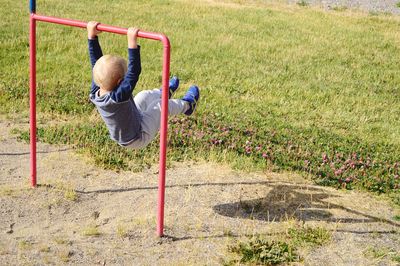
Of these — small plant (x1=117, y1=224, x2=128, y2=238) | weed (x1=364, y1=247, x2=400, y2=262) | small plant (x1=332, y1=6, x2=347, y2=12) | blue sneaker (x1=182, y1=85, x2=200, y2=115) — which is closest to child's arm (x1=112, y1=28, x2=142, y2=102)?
blue sneaker (x1=182, y1=85, x2=200, y2=115)

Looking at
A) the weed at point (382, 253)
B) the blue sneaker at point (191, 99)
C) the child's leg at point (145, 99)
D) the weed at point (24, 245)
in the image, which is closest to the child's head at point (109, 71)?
the child's leg at point (145, 99)

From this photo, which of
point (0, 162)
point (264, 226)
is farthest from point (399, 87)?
point (0, 162)

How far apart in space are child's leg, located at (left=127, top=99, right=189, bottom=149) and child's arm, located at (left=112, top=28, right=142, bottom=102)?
1.78 ft

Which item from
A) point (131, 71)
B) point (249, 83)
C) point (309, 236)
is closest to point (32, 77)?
point (131, 71)

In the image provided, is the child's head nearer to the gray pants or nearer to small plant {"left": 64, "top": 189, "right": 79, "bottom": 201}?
the gray pants

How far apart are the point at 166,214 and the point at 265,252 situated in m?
1.14

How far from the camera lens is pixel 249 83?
1087cm

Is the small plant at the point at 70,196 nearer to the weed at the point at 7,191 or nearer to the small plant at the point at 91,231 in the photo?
the weed at the point at 7,191

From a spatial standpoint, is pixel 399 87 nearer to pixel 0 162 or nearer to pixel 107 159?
pixel 107 159

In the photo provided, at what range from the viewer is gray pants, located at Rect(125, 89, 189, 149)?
202 inches

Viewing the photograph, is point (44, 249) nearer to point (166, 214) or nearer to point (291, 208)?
point (166, 214)

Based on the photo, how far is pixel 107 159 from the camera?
6672 millimetres

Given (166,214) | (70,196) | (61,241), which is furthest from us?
(70,196)

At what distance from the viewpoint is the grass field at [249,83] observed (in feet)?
23.2
